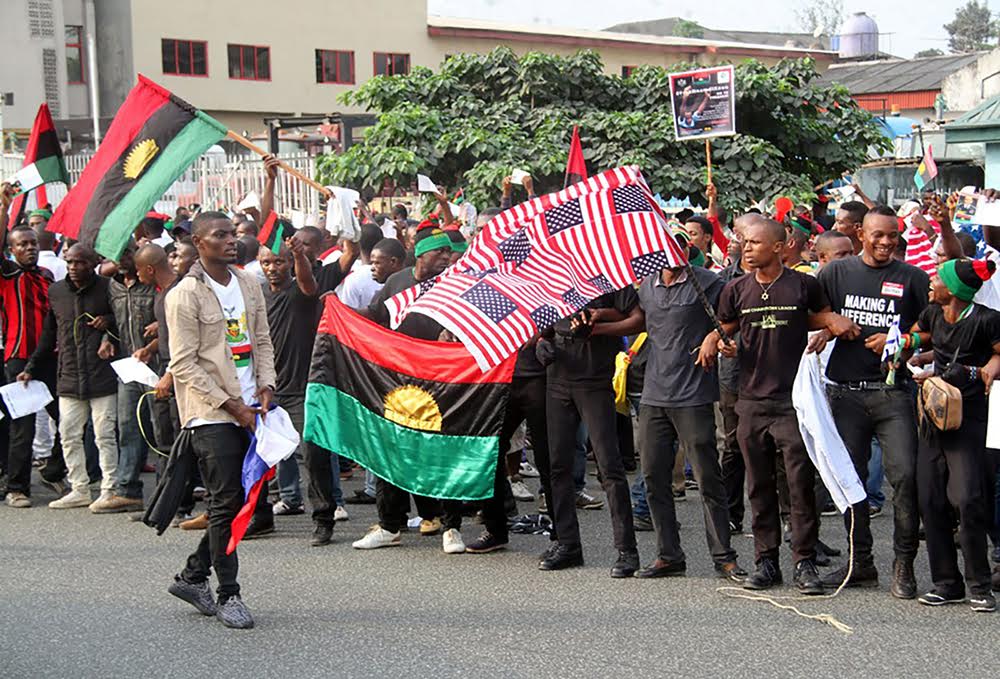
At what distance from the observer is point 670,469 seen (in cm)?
844

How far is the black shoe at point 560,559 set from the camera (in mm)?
8562

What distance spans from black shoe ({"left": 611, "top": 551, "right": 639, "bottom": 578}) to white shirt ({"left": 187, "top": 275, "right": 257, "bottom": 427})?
2.34 m

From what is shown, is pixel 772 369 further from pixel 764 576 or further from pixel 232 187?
pixel 232 187

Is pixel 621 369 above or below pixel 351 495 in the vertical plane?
above

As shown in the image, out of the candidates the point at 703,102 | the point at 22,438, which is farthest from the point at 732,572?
the point at 703,102

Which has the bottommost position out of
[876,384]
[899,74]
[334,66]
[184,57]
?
[876,384]

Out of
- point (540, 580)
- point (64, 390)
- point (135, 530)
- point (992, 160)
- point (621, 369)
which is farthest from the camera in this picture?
point (992, 160)

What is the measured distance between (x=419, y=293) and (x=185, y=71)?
4305 cm

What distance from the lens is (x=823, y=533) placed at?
9.48 m

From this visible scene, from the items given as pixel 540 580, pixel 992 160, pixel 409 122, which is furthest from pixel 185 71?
pixel 540 580

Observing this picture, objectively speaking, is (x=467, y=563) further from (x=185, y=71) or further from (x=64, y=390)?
(x=185, y=71)

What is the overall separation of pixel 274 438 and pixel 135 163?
2738 millimetres

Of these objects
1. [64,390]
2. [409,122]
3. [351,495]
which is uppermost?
[409,122]

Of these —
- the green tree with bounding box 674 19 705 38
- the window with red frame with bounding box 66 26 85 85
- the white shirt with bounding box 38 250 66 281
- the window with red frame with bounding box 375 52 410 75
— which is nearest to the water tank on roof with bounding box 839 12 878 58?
the green tree with bounding box 674 19 705 38
